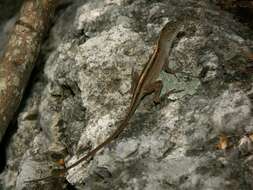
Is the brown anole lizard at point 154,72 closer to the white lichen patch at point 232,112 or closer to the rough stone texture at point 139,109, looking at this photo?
the rough stone texture at point 139,109

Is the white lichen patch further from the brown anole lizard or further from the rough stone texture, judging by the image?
the brown anole lizard

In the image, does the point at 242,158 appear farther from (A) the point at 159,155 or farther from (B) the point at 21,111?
(B) the point at 21,111

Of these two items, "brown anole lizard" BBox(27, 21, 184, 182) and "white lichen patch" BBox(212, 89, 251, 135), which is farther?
"brown anole lizard" BBox(27, 21, 184, 182)

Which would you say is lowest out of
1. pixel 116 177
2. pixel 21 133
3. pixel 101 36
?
pixel 21 133

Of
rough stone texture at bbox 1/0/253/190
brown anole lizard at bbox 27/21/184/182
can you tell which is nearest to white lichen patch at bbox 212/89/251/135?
rough stone texture at bbox 1/0/253/190

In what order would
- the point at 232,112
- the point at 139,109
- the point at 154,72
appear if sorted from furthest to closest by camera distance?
the point at 154,72, the point at 139,109, the point at 232,112

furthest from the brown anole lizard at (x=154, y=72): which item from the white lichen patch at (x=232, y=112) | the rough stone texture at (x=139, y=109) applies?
the white lichen patch at (x=232, y=112)

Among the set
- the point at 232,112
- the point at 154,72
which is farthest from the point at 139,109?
the point at 232,112

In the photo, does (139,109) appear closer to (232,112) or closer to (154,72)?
(154,72)

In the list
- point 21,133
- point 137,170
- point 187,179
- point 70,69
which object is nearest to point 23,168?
point 21,133
